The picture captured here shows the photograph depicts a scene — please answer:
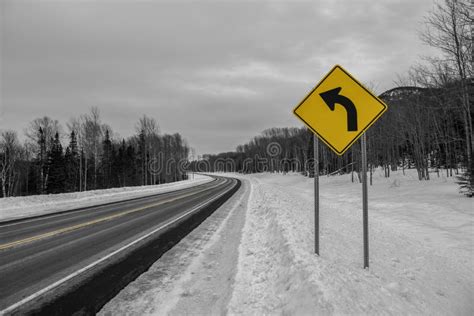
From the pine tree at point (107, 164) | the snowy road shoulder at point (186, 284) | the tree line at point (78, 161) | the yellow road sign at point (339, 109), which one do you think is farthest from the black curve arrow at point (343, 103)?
the pine tree at point (107, 164)

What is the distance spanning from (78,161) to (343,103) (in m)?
55.1

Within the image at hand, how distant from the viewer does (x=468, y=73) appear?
1424cm

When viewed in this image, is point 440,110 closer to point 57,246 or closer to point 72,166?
point 57,246

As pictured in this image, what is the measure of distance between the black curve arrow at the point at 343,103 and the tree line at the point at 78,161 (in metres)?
39.2

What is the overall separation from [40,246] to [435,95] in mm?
20996

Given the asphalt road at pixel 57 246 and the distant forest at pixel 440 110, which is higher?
the distant forest at pixel 440 110

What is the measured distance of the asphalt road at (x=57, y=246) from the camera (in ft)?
13.7

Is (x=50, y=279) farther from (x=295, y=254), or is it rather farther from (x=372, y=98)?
(x=372, y=98)

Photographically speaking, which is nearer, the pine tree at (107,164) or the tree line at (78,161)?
the tree line at (78,161)

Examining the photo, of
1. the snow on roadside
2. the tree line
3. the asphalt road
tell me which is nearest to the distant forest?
the snow on roadside

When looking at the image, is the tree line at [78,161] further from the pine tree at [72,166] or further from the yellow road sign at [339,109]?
the yellow road sign at [339,109]

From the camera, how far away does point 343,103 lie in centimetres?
416

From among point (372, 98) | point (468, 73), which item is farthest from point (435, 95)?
point (372, 98)

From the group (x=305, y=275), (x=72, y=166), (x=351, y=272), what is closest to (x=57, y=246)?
(x=305, y=275)
